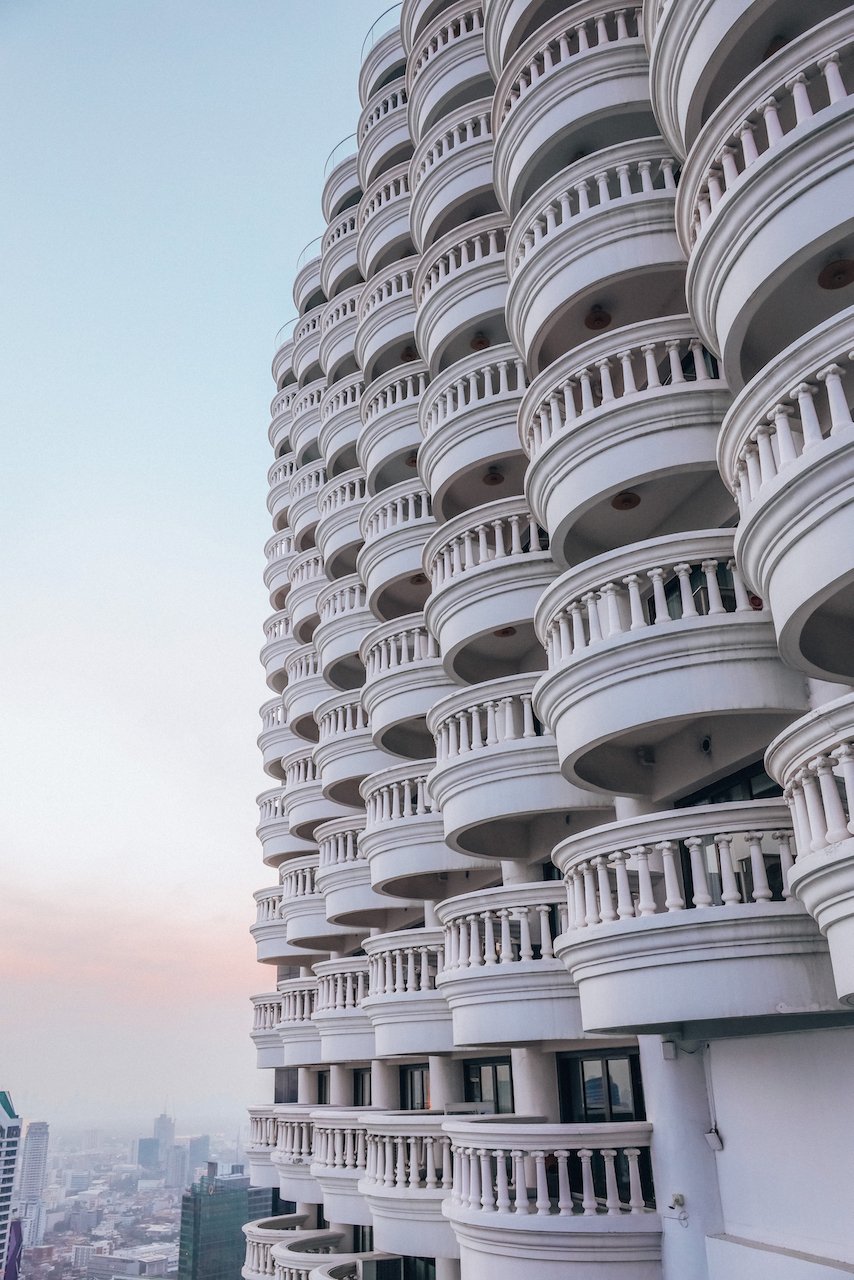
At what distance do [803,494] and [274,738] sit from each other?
85.5ft

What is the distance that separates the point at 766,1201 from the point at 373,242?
74.4 ft

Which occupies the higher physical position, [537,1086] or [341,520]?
[341,520]

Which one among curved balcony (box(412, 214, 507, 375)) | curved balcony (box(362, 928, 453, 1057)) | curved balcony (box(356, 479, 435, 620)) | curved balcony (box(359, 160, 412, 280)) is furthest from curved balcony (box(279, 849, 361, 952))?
curved balcony (box(359, 160, 412, 280))

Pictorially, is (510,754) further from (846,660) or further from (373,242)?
(373,242)

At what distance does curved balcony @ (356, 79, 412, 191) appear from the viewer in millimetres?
27625

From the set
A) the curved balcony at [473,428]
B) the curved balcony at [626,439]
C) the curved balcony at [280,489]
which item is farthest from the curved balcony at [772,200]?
the curved balcony at [280,489]

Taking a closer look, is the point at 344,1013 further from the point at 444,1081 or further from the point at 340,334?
the point at 340,334

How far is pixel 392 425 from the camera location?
23.4 m

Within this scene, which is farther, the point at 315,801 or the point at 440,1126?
the point at 315,801

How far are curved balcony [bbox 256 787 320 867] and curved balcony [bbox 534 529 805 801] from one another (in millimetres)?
18895

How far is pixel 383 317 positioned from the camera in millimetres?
25266

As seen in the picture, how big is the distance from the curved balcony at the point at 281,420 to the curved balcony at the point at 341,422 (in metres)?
7.27

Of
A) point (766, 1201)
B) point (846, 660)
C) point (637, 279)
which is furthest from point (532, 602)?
point (766, 1201)

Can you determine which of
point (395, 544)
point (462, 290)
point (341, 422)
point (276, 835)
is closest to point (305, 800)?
point (276, 835)
